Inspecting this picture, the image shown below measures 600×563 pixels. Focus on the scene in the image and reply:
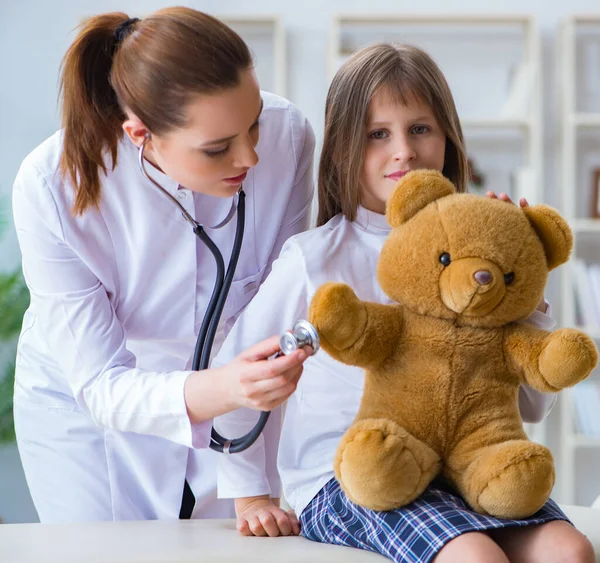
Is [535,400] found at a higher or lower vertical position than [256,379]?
lower

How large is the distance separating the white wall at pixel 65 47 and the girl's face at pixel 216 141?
92.2 inches

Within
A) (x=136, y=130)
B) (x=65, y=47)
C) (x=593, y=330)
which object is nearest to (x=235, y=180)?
(x=136, y=130)

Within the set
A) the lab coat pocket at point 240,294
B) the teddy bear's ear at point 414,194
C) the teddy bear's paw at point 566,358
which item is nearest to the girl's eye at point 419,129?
the teddy bear's ear at point 414,194

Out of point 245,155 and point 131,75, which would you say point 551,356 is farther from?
point 131,75

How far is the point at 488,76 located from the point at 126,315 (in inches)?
100

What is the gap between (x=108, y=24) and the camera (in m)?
1.42

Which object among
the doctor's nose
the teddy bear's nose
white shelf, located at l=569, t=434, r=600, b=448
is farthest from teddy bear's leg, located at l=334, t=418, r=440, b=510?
white shelf, located at l=569, t=434, r=600, b=448

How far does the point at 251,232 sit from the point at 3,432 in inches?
80.7

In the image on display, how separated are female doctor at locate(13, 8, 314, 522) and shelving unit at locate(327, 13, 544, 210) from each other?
6.83ft

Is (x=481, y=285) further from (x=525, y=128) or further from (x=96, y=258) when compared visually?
(x=525, y=128)

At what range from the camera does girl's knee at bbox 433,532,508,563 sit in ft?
3.34

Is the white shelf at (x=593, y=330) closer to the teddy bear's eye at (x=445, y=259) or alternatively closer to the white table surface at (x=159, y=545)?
the white table surface at (x=159, y=545)

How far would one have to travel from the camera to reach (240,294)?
63.0 inches

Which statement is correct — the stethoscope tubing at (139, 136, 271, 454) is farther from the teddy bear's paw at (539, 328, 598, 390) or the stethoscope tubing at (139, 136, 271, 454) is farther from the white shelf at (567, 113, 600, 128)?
the white shelf at (567, 113, 600, 128)
